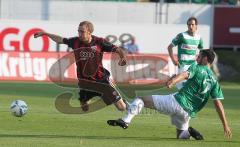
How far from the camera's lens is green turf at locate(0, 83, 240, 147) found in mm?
13711

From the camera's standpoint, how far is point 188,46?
20.0 meters

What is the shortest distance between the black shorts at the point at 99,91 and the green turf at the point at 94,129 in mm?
530

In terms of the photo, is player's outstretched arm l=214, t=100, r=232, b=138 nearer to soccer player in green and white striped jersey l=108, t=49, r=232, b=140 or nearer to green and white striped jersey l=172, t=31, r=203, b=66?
soccer player in green and white striped jersey l=108, t=49, r=232, b=140

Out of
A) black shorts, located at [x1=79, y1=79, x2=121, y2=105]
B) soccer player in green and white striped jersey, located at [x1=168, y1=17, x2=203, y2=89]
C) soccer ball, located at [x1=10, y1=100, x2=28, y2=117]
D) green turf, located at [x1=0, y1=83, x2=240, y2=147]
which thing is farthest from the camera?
soccer player in green and white striped jersey, located at [x1=168, y1=17, x2=203, y2=89]

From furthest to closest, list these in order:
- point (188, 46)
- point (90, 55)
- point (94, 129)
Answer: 1. point (188, 46)
2. point (90, 55)
3. point (94, 129)

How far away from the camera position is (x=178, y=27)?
35719 millimetres

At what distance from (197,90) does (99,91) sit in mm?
3085

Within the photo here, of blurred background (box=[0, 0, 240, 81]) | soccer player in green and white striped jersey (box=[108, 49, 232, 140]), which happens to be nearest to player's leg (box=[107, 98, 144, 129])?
soccer player in green and white striped jersey (box=[108, 49, 232, 140])

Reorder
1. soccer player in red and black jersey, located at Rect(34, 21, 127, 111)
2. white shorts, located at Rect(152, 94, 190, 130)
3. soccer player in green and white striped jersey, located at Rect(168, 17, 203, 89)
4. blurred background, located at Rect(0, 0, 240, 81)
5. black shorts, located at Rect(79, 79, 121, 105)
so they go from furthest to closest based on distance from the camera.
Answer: blurred background, located at Rect(0, 0, 240, 81) < soccer player in green and white striped jersey, located at Rect(168, 17, 203, 89) < black shorts, located at Rect(79, 79, 121, 105) < soccer player in red and black jersey, located at Rect(34, 21, 127, 111) < white shorts, located at Rect(152, 94, 190, 130)

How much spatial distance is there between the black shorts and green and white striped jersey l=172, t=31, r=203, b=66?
→ 3.82 meters

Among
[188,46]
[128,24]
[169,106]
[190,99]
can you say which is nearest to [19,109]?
[169,106]

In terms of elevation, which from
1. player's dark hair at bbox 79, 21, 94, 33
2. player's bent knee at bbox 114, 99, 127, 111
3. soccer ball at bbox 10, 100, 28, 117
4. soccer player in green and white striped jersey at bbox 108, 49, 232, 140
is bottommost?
soccer ball at bbox 10, 100, 28, 117

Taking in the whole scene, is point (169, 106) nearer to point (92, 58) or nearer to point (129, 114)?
point (129, 114)

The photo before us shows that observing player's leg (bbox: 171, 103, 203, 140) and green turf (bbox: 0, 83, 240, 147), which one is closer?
green turf (bbox: 0, 83, 240, 147)
